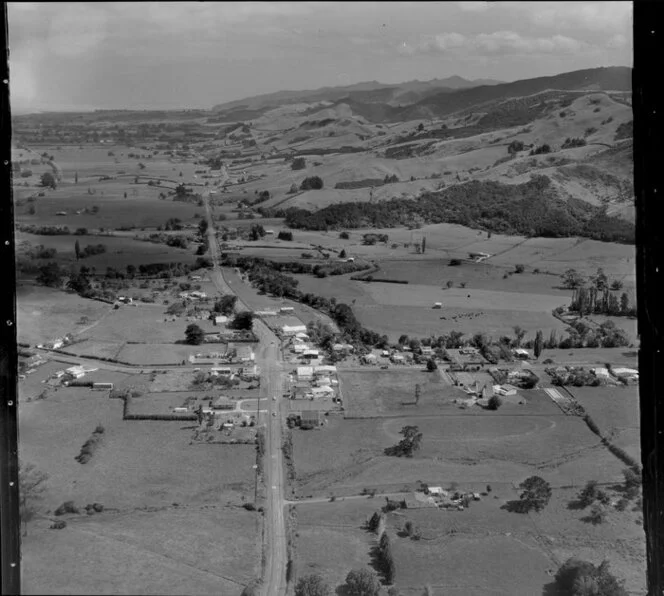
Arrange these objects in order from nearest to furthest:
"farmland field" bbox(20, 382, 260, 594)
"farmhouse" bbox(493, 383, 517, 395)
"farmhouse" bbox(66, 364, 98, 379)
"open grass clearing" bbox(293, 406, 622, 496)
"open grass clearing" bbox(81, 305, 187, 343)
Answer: "farmland field" bbox(20, 382, 260, 594), "open grass clearing" bbox(293, 406, 622, 496), "farmhouse" bbox(66, 364, 98, 379), "farmhouse" bbox(493, 383, 517, 395), "open grass clearing" bbox(81, 305, 187, 343)

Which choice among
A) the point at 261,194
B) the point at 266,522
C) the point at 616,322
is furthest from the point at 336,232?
the point at 266,522

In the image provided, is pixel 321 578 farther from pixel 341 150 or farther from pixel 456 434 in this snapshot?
pixel 341 150

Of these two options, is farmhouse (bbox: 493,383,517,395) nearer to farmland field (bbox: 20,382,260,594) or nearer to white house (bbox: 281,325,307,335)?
white house (bbox: 281,325,307,335)

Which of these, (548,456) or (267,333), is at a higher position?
(267,333)

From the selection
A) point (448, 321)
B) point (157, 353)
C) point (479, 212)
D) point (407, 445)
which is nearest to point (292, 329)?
point (157, 353)

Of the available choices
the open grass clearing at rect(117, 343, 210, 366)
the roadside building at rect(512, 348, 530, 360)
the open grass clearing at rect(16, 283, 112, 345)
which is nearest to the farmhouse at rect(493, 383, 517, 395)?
the roadside building at rect(512, 348, 530, 360)
